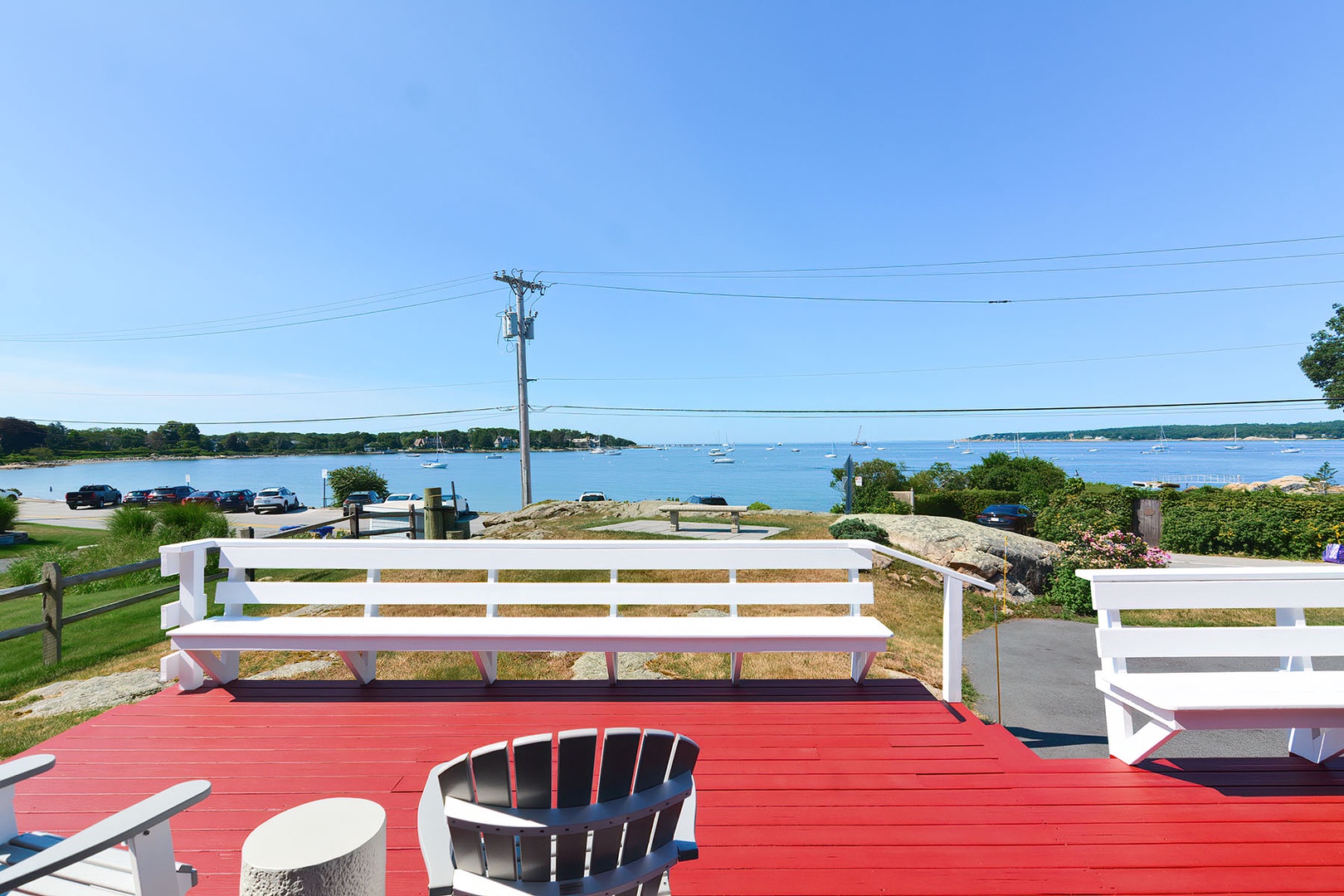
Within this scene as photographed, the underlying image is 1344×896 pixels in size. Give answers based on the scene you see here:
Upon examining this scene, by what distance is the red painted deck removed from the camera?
2.37 meters

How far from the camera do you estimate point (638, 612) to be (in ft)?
31.1

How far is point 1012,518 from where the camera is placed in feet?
68.3

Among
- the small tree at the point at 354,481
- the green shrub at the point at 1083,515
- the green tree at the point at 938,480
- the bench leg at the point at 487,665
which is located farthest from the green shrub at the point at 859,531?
the small tree at the point at 354,481

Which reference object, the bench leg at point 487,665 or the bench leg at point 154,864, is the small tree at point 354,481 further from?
the bench leg at point 154,864

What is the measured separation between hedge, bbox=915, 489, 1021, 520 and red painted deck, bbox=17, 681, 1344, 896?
2126cm

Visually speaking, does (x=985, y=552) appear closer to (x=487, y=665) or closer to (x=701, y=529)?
(x=701, y=529)

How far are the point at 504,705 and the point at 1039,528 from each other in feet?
55.4

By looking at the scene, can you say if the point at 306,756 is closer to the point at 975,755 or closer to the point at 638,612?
the point at 975,755

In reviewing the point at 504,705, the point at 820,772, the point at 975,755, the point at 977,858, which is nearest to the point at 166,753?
the point at 504,705

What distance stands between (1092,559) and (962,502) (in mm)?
13636

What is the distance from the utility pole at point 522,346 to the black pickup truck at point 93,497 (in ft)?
121

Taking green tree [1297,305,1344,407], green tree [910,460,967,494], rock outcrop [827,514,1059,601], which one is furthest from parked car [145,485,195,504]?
green tree [1297,305,1344,407]

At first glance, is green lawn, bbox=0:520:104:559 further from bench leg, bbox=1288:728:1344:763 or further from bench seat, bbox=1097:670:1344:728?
bench leg, bbox=1288:728:1344:763

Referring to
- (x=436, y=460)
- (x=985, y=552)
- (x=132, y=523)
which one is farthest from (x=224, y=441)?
(x=985, y=552)
